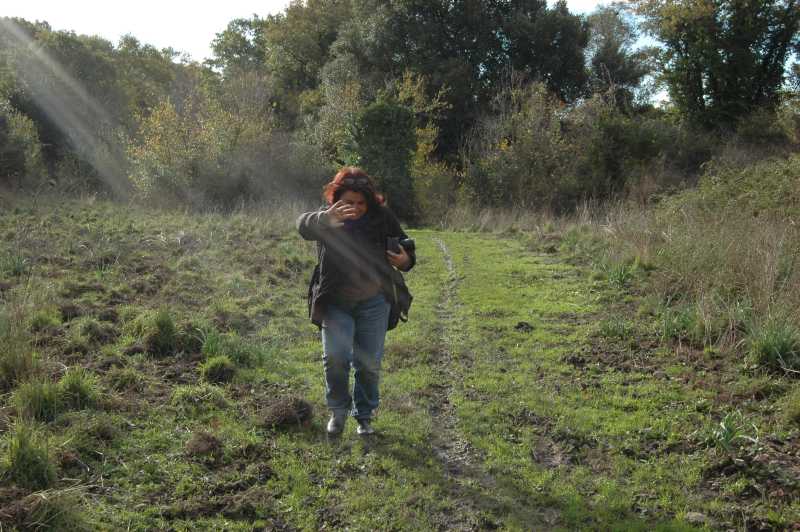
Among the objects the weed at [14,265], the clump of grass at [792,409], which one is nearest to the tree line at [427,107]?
the weed at [14,265]

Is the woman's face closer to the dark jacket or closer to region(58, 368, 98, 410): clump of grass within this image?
the dark jacket

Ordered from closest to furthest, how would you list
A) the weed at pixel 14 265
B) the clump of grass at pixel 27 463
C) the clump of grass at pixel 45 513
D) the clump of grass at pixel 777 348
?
the clump of grass at pixel 45 513 < the clump of grass at pixel 27 463 < the clump of grass at pixel 777 348 < the weed at pixel 14 265

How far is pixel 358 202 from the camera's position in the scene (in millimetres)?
4844

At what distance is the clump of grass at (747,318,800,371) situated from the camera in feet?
19.8

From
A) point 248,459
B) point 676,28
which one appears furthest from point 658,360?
point 676,28

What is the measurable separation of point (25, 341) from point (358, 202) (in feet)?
10.1

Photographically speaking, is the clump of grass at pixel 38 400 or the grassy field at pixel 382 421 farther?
the clump of grass at pixel 38 400

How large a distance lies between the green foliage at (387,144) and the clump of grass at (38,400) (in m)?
19.1

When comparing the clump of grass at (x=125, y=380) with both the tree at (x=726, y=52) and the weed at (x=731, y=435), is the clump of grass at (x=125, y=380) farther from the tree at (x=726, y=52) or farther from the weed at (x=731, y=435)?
the tree at (x=726, y=52)

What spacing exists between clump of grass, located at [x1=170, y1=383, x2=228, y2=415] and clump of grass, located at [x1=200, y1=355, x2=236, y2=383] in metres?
0.31

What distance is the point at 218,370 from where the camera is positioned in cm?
626

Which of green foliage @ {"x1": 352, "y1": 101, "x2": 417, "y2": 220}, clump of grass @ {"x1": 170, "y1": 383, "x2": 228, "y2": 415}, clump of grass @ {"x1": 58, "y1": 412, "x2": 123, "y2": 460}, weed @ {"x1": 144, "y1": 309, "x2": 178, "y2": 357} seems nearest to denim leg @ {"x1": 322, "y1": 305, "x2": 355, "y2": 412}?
clump of grass @ {"x1": 170, "y1": 383, "x2": 228, "y2": 415}

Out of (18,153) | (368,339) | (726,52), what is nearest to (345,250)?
(368,339)

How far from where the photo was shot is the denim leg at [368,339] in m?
4.97
